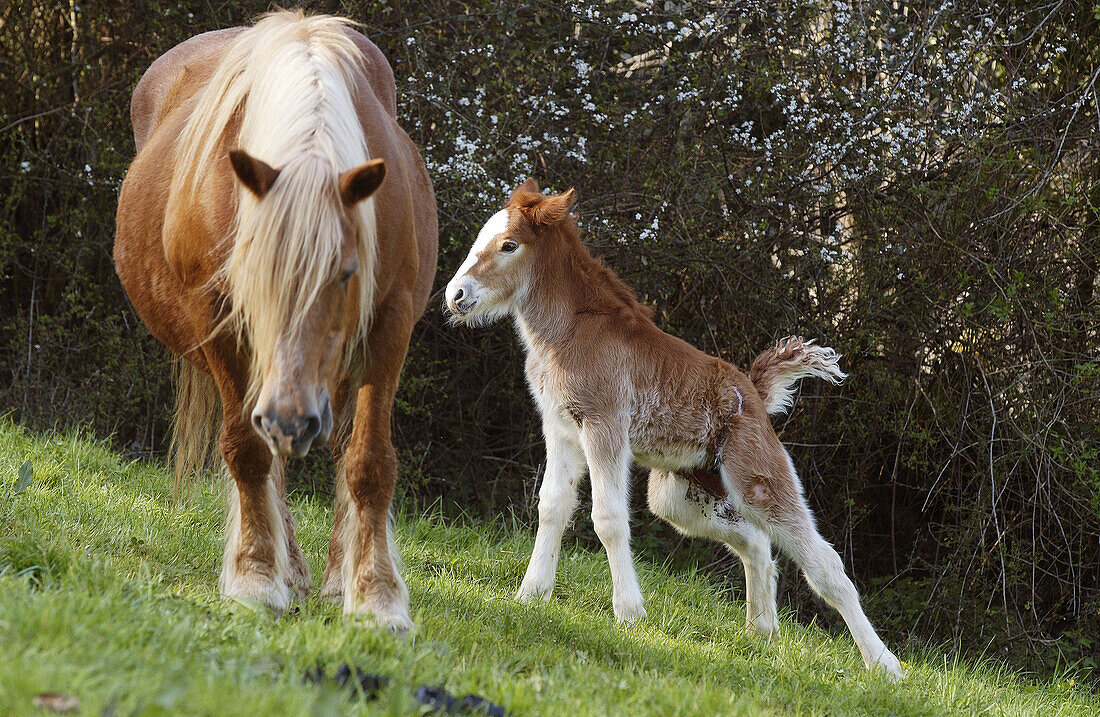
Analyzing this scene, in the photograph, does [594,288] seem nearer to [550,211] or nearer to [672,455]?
[550,211]

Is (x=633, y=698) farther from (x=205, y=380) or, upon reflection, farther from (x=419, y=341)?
(x=419, y=341)

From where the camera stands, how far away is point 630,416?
517 cm

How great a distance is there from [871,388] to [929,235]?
3.65 ft

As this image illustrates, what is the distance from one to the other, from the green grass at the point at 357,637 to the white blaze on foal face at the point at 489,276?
1.35 m

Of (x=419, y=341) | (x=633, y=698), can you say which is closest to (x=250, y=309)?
(x=633, y=698)

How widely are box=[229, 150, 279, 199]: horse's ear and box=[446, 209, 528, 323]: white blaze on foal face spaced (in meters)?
2.22

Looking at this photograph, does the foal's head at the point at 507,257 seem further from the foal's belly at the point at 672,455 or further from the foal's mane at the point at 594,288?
the foal's belly at the point at 672,455

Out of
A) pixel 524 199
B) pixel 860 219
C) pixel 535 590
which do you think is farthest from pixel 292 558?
pixel 860 219

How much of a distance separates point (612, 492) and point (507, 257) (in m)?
1.36

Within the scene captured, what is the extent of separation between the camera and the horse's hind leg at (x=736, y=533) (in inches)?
204

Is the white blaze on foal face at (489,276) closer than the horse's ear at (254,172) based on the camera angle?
No

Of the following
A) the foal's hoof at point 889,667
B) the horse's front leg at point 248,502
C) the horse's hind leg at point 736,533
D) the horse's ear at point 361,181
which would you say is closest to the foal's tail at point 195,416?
the horse's front leg at point 248,502

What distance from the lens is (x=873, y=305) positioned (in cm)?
694

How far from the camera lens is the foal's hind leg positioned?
4.86m
